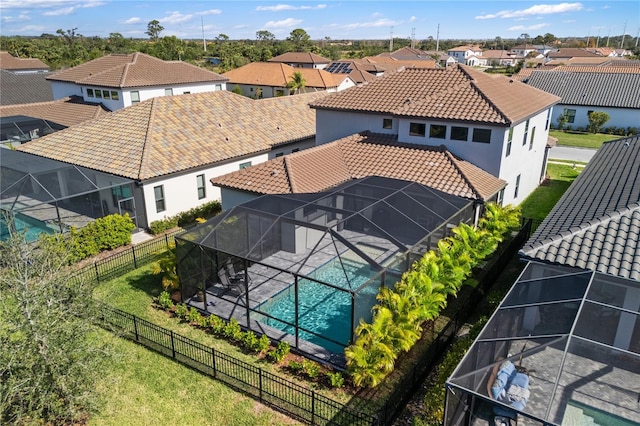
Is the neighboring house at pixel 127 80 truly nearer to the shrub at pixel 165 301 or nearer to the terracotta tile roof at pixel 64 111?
the terracotta tile roof at pixel 64 111

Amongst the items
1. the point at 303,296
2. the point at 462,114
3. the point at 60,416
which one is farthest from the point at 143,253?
the point at 462,114

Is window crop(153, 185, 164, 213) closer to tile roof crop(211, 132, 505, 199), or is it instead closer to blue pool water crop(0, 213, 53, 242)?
tile roof crop(211, 132, 505, 199)

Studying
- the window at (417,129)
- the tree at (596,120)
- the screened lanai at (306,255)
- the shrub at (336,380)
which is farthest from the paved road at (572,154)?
the shrub at (336,380)

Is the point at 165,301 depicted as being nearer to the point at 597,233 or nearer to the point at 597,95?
the point at 597,233

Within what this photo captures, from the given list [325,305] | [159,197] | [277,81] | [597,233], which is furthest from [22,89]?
[597,233]

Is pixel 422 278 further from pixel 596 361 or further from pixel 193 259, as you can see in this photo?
pixel 193 259

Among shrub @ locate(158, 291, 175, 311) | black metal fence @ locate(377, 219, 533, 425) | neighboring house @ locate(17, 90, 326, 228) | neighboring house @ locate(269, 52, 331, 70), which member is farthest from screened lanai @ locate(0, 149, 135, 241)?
neighboring house @ locate(269, 52, 331, 70)
